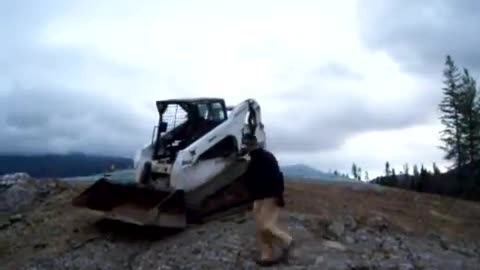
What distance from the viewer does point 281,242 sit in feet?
33.1

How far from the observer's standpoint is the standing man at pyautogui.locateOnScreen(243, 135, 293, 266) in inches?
394

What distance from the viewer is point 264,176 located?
10117mm

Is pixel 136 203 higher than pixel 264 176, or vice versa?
pixel 264 176

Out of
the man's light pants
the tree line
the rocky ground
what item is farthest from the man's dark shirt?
the tree line

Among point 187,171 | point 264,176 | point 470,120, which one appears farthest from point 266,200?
point 470,120

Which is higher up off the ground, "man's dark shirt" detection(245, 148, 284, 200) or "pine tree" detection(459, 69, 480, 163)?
"pine tree" detection(459, 69, 480, 163)

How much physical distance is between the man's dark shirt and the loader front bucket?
1.81 metres

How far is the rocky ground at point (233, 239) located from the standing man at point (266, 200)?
0.31 meters

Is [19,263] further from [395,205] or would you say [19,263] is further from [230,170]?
[395,205]

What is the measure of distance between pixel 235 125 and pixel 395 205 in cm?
528

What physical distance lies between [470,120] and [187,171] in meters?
35.4

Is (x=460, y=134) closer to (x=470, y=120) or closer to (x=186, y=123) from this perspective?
(x=470, y=120)

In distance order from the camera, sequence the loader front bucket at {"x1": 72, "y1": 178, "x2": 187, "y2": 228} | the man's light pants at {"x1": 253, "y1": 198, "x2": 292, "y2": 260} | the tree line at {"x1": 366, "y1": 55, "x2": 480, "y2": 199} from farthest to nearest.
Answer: the tree line at {"x1": 366, "y1": 55, "x2": 480, "y2": 199}, the loader front bucket at {"x1": 72, "y1": 178, "x2": 187, "y2": 228}, the man's light pants at {"x1": 253, "y1": 198, "x2": 292, "y2": 260}

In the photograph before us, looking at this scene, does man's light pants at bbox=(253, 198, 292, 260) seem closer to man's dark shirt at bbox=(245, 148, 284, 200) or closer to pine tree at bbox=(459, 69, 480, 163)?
man's dark shirt at bbox=(245, 148, 284, 200)
